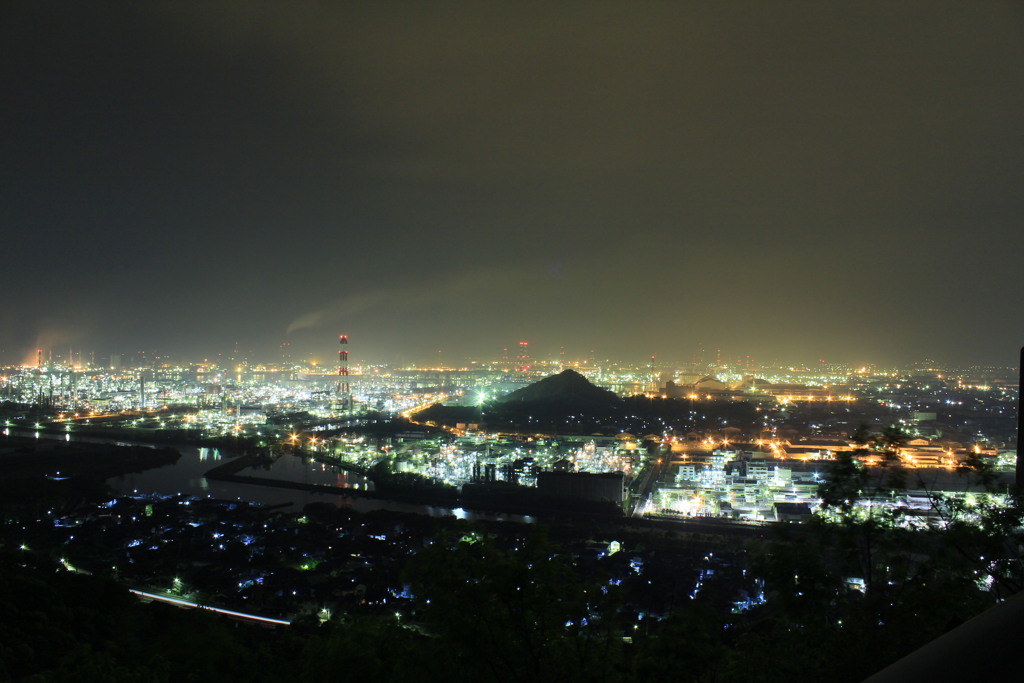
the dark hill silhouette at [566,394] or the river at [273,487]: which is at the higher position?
the dark hill silhouette at [566,394]

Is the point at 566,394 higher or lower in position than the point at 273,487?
higher

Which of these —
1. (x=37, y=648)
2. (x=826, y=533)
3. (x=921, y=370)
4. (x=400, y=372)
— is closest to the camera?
(x=826, y=533)

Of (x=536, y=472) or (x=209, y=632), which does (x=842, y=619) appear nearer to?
(x=209, y=632)

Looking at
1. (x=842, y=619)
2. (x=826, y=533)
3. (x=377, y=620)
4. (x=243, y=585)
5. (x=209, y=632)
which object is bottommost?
(x=243, y=585)

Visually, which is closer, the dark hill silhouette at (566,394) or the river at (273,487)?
the river at (273,487)

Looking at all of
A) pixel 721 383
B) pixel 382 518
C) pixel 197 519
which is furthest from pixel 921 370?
pixel 197 519

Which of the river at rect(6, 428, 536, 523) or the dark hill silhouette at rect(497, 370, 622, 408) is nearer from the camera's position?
the river at rect(6, 428, 536, 523)

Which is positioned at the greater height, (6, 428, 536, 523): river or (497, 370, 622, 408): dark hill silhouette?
(497, 370, 622, 408): dark hill silhouette

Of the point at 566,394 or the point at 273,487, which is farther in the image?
the point at 566,394
